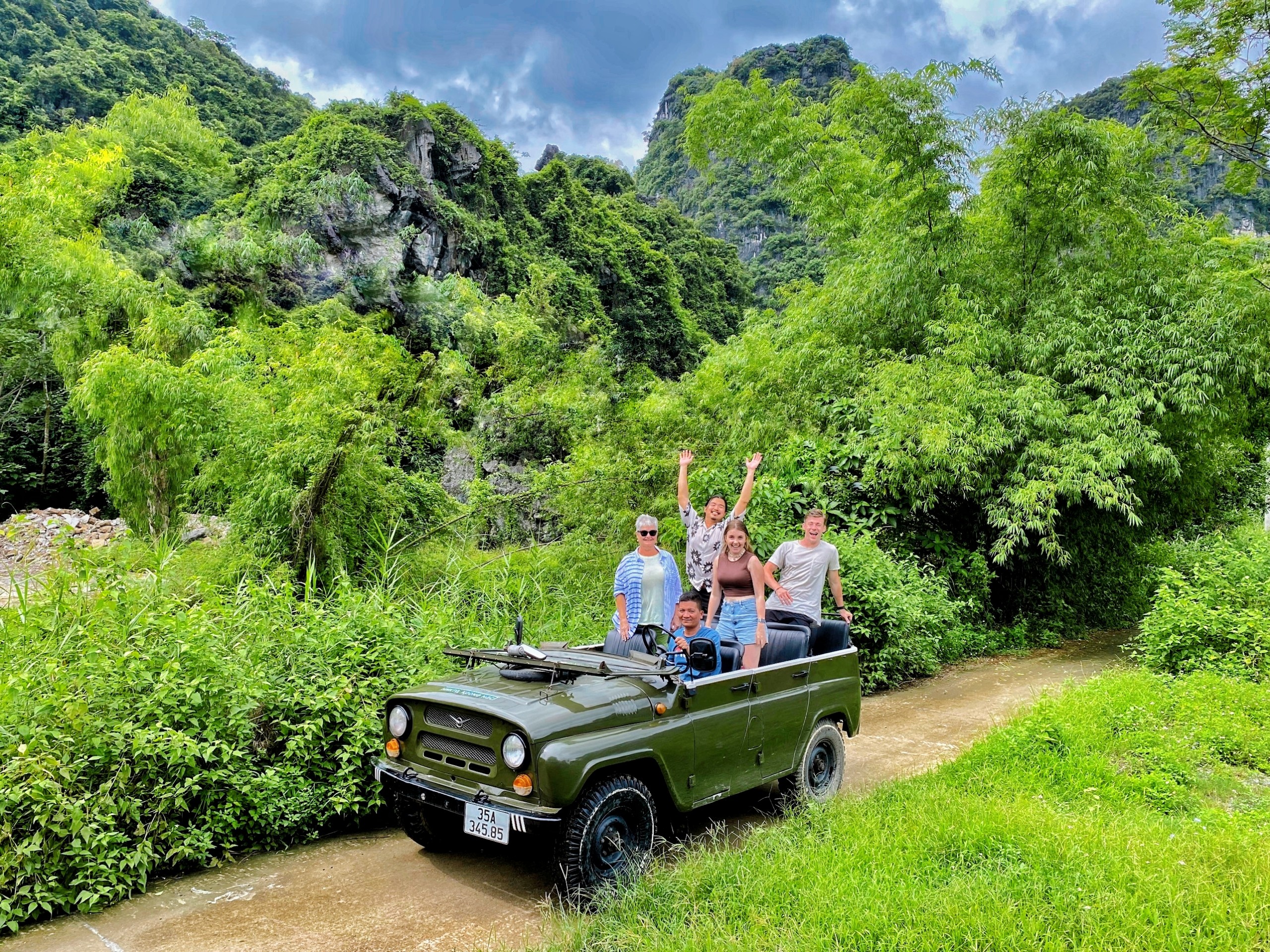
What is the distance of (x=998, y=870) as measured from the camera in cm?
380

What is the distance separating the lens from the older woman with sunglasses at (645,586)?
579cm

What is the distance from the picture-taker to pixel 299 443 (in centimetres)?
897

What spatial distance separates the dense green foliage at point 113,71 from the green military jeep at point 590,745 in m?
42.2

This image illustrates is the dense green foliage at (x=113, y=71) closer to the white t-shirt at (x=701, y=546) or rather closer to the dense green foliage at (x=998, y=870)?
the white t-shirt at (x=701, y=546)

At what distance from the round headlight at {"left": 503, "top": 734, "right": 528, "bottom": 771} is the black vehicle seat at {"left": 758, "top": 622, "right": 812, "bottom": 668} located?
2.14 m

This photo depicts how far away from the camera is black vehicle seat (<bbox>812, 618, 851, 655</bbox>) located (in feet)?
19.1

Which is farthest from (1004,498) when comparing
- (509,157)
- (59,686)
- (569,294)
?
(509,157)

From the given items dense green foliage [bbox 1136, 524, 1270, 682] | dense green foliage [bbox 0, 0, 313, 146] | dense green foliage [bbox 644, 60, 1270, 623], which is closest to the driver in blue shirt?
dense green foliage [bbox 1136, 524, 1270, 682]

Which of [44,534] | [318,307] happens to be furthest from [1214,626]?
[318,307]

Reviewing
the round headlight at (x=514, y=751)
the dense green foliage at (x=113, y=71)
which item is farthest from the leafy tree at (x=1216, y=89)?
the dense green foliage at (x=113, y=71)

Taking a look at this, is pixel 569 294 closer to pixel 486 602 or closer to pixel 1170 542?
pixel 1170 542

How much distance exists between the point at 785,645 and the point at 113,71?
52.9 meters

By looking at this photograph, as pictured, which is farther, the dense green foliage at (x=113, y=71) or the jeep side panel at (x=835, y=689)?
the dense green foliage at (x=113, y=71)

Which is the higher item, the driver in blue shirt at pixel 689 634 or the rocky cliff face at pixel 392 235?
the rocky cliff face at pixel 392 235
